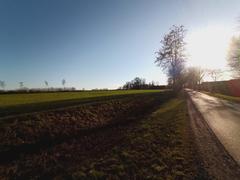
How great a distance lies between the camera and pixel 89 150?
7.38m

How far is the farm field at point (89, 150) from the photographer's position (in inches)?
213

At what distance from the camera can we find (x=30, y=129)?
906 centimetres

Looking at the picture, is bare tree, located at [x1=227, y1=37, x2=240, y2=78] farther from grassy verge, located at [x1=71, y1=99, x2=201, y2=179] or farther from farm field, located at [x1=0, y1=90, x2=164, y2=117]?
grassy verge, located at [x1=71, y1=99, x2=201, y2=179]

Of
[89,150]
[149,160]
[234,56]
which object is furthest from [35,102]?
[234,56]

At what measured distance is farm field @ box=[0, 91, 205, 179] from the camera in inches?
213

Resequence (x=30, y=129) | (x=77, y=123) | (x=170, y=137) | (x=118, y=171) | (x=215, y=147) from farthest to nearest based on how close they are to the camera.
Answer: (x=77, y=123), (x=30, y=129), (x=170, y=137), (x=215, y=147), (x=118, y=171)

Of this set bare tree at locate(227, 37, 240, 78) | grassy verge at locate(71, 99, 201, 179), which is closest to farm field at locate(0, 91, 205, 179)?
grassy verge at locate(71, 99, 201, 179)

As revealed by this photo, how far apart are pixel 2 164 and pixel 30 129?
292 cm

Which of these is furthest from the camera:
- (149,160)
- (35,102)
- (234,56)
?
(234,56)

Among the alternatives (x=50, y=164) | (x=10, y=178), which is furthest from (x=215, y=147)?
(x=10, y=178)

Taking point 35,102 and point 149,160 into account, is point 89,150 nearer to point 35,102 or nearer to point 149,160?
point 149,160


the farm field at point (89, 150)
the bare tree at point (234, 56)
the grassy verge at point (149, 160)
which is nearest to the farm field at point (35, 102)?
the farm field at point (89, 150)

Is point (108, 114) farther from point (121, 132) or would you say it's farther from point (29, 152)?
point (29, 152)

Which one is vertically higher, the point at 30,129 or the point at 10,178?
the point at 30,129
